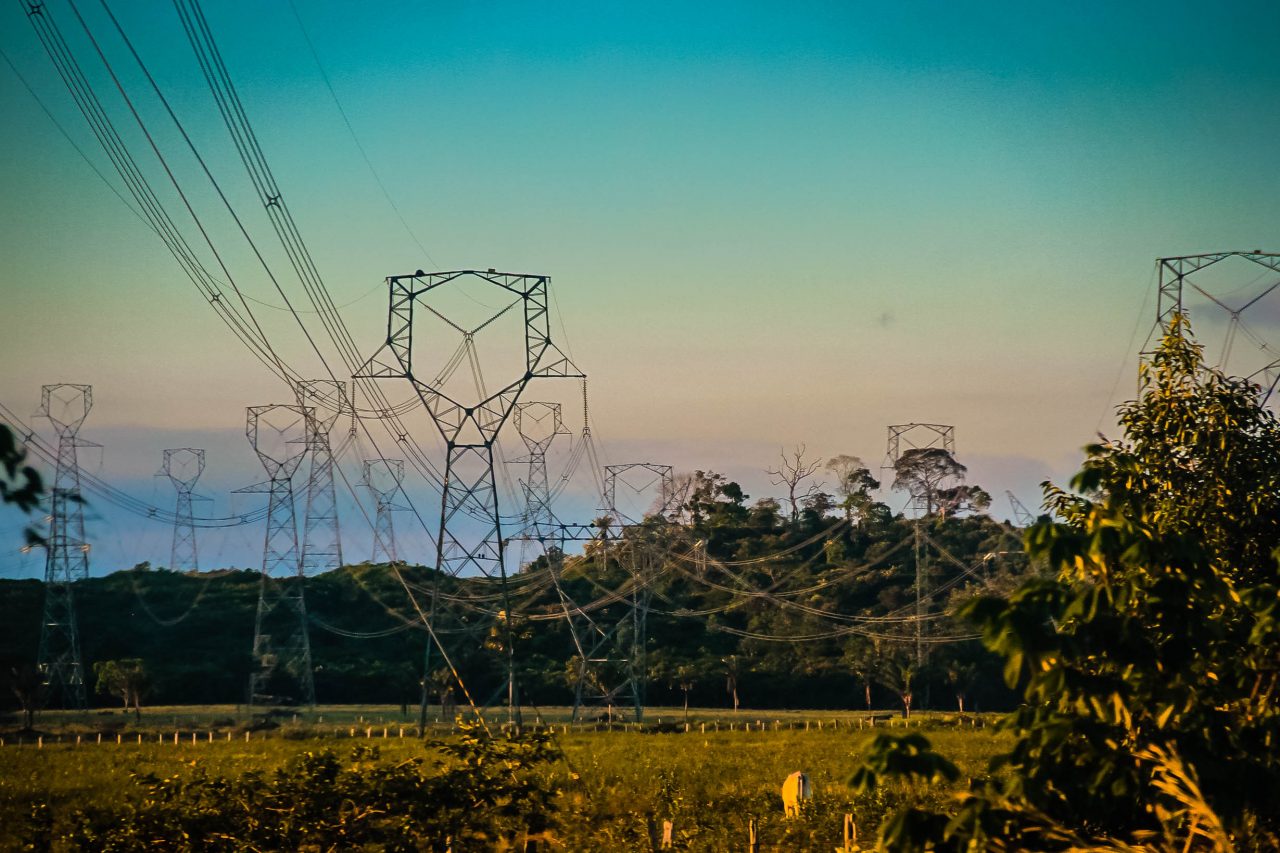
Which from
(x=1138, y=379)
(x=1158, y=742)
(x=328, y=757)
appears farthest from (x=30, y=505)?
(x=1138, y=379)

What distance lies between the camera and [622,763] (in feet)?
142

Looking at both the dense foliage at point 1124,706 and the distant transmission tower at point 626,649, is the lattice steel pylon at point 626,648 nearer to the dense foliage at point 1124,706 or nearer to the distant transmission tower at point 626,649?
the distant transmission tower at point 626,649

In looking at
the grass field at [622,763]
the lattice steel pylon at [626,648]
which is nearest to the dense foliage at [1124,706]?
the grass field at [622,763]

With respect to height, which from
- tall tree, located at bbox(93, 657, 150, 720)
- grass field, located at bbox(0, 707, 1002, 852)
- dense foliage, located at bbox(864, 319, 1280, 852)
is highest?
dense foliage, located at bbox(864, 319, 1280, 852)

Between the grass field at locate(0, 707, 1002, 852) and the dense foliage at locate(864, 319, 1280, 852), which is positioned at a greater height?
the dense foliage at locate(864, 319, 1280, 852)

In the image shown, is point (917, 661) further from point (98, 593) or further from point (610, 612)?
point (98, 593)

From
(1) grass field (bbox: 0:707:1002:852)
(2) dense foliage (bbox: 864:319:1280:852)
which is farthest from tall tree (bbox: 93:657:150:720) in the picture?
(2) dense foliage (bbox: 864:319:1280:852)

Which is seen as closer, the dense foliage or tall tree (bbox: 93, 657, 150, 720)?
the dense foliage

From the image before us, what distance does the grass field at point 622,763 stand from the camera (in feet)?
87.7

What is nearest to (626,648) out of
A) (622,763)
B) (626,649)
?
(626,649)

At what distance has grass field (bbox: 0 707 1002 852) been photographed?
26734 mm

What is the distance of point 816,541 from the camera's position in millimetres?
123312

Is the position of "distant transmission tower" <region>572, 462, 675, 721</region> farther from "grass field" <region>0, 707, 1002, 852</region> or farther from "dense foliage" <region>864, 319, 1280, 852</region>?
"dense foliage" <region>864, 319, 1280, 852</region>

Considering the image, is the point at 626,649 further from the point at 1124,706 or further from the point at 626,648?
the point at 1124,706
